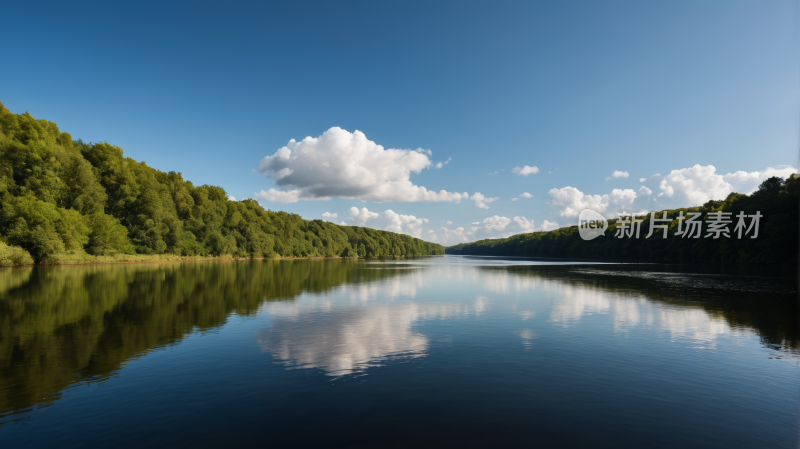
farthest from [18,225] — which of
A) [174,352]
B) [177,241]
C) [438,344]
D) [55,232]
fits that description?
[438,344]

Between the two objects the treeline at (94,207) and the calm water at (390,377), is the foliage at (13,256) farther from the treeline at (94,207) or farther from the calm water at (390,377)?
the calm water at (390,377)

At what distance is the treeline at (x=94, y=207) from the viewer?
64938mm

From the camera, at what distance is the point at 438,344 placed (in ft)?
63.3

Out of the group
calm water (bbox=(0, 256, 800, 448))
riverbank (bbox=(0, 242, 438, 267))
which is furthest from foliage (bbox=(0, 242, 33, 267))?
calm water (bbox=(0, 256, 800, 448))

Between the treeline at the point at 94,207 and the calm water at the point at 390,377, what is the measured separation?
4961 centimetres

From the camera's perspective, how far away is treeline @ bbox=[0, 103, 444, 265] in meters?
64.9

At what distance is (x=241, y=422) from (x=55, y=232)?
79.1 meters

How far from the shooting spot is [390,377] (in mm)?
14156

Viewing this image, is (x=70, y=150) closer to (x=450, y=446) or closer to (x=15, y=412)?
(x=15, y=412)

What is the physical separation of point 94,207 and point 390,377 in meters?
93.5

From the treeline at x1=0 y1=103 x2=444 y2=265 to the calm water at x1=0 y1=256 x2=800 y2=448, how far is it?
4961cm

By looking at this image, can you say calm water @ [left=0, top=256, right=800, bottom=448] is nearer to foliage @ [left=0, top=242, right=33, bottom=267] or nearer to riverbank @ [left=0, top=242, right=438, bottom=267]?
foliage @ [left=0, top=242, right=33, bottom=267]

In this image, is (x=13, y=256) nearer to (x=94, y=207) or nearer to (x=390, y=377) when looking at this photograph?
(x=94, y=207)

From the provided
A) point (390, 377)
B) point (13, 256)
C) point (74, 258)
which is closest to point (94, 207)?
point (74, 258)
